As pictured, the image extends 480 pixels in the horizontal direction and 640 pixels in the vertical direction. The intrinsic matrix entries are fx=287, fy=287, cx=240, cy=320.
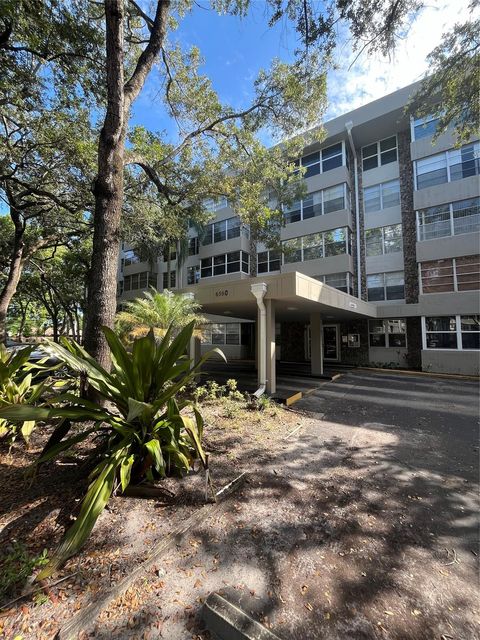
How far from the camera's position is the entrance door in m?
17.6

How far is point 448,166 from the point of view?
552 inches

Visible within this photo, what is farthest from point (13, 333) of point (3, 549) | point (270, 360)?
point (3, 549)

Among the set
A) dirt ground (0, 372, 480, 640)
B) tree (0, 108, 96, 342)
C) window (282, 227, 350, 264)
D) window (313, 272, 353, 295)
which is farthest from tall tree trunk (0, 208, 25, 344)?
window (313, 272, 353, 295)

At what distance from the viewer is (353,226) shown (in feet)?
55.9

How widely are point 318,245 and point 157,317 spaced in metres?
11.9

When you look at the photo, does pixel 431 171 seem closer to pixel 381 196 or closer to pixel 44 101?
pixel 381 196

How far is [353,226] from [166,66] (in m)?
12.7

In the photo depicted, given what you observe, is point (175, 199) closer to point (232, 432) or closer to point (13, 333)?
point (232, 432)

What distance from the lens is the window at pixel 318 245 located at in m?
16.4

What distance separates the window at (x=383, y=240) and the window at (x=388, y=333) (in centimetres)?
392

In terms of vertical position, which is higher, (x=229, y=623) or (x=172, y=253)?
(x=172, y=253)

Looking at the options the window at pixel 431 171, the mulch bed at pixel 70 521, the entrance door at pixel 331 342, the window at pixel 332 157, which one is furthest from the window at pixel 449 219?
the mulch bed at pixel 70 521

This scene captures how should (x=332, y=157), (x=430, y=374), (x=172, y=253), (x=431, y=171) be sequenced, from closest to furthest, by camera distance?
(x=430, y=374)
(x=431, y=171)
(x=332, y=157)
(x=172, y=253)

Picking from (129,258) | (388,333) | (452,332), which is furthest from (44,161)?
(129,258)
